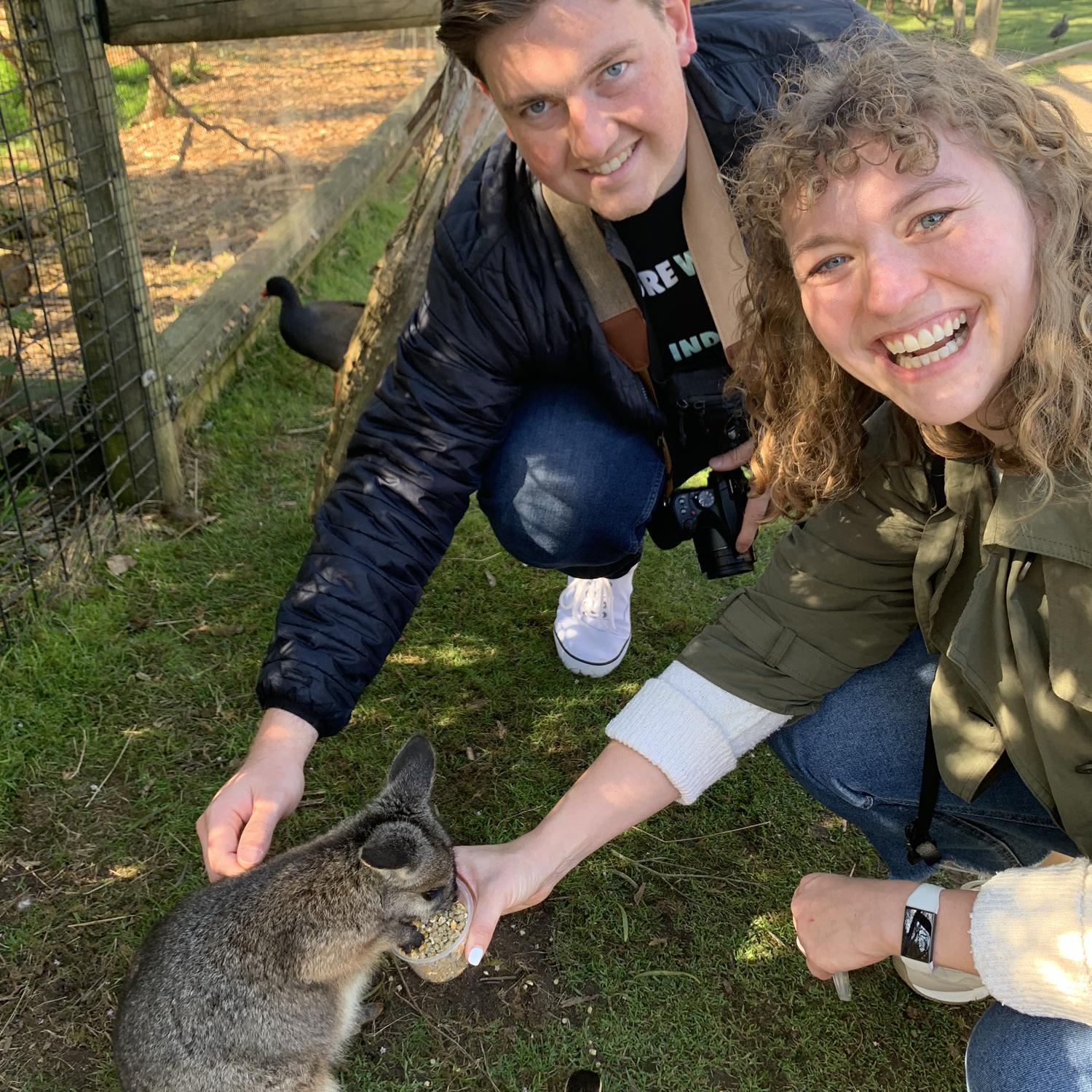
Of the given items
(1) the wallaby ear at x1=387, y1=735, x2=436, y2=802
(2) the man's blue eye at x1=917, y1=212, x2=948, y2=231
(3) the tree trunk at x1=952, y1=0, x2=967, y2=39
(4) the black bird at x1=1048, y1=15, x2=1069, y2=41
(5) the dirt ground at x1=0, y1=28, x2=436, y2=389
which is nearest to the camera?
(2) the man's blue eye at x1=917, y1=212, x2=948, y2=231

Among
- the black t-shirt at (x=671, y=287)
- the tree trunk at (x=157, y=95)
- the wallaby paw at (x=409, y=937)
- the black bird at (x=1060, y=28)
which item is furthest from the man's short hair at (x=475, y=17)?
the black bird at (x=1060, y=28)

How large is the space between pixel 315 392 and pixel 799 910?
3895 millimetres

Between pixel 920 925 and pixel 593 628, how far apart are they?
1.73m

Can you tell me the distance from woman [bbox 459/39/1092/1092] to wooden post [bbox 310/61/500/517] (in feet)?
5.36

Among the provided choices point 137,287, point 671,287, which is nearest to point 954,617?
point 671,287

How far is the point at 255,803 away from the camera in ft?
6.98

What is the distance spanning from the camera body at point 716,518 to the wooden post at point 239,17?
183 cm

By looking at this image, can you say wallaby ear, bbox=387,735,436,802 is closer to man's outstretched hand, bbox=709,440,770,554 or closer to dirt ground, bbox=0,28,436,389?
man's outstretched hand, bbox=709,440,770,554

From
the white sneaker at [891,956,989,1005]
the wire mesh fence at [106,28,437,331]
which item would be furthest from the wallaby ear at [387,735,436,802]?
the wire mesh fence at [106,28,437,331]

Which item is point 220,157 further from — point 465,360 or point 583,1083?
point 583,1083

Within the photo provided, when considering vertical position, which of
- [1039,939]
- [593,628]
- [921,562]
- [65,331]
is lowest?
[593,628]

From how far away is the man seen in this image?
7.07 ft

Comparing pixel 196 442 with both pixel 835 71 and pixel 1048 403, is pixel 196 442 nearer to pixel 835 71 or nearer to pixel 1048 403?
pixel 835 71

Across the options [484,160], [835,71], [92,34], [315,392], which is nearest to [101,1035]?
[484,160]
